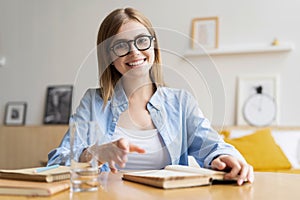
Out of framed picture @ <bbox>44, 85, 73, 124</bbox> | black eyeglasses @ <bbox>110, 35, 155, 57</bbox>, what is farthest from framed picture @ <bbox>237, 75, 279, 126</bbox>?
black eyeglasses @ <bbox>110, 35, 155, 57</bbox>

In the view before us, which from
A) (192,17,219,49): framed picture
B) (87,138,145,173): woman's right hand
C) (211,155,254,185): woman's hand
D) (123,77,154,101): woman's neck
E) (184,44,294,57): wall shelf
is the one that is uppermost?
(192,17,219,49): framed picture

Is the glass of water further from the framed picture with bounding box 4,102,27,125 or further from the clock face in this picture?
the framed picture with bounding box 4,102,27,125

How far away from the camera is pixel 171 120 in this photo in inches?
46.8

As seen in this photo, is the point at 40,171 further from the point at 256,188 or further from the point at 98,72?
the point at 256,188

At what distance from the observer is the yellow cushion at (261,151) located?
240 cm

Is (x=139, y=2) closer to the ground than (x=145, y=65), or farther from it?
farther from it

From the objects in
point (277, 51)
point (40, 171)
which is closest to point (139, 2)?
point (277, 51)

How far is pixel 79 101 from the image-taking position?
1.19m

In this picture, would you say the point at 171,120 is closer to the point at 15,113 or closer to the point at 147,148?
the point at 147,148

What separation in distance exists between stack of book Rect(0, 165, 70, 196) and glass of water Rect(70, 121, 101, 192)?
0.04 metres

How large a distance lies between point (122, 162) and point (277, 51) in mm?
2420

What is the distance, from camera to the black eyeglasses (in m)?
1.00

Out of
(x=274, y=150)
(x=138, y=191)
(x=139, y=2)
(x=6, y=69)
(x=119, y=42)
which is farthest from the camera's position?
(x=6, y=69)

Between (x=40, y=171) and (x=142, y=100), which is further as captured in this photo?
(x=142, y=100)
